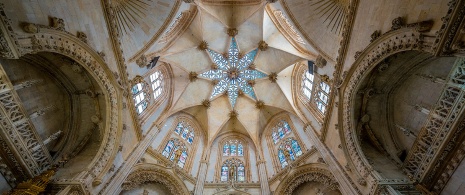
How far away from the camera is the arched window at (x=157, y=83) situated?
18188 mm

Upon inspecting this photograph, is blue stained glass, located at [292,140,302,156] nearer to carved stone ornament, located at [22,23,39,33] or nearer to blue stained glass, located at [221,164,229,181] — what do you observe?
blue stained glass, located at [221,164,229,181]

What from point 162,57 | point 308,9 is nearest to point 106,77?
point 162,57

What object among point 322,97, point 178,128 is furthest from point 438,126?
point 178,128

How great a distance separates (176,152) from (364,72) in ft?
43.4

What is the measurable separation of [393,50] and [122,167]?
42.8 ft

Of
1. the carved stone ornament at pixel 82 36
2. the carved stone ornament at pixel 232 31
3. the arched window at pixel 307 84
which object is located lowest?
the carved stone ornament at pixel 82 36

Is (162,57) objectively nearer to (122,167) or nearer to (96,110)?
(96,110)

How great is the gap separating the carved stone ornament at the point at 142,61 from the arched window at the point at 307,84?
1150 centimetres

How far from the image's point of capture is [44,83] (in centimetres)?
1035

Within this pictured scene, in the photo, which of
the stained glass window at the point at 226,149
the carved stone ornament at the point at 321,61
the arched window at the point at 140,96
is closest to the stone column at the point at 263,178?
the stained glass window at the point at 226,149

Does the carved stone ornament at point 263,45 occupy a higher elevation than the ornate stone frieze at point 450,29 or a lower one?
higher

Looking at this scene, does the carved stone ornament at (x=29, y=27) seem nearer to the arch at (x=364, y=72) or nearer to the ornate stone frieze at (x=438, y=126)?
the arch at (x=364, y=72)

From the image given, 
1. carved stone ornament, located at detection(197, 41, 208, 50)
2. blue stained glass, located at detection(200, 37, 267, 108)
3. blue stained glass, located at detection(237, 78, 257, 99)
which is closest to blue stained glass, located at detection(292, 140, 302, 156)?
blue stained glass, located at detection(200, 37, 267, 108)

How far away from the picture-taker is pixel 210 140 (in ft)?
67.3
